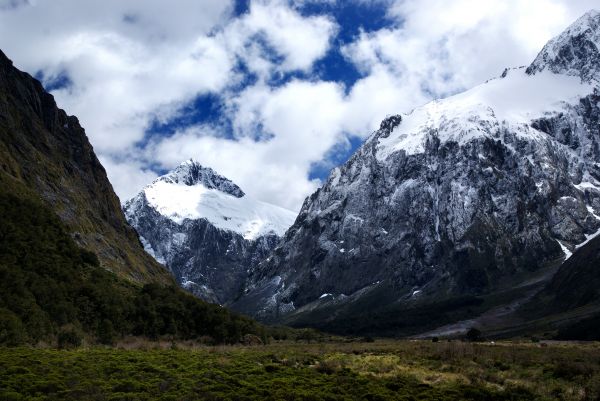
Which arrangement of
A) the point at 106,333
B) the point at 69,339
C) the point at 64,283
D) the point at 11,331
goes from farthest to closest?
1. the point at 64,283
2. the point at 106,333
3. the point at 69,339
4. the point at 11,331

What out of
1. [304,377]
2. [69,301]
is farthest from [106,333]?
[304,377]

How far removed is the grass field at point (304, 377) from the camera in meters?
32.0

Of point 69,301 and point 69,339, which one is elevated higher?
point 69,301

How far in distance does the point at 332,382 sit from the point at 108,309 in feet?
193

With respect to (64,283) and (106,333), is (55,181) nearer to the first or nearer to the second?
(64,283)

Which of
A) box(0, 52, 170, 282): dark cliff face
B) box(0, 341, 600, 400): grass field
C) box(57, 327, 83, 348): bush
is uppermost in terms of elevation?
box(0, 52, 170, 282): dark cliff face

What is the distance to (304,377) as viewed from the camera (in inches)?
1535

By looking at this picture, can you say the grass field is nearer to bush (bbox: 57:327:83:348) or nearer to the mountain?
bush (bbox: 57:327:83:348)

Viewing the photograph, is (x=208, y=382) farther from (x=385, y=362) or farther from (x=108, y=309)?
(x=108, y=309)

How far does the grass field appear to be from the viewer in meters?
32.0

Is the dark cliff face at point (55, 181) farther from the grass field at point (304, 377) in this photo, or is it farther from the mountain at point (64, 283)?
the grass field at point (304, 377)

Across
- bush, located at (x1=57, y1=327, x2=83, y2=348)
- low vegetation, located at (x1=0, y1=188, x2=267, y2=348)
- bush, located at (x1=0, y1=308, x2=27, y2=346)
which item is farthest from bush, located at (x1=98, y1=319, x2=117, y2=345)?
bush, located at (x1=0, y1=308, x2=27, y2=346)

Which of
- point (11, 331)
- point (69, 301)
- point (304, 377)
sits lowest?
point (304, 377)

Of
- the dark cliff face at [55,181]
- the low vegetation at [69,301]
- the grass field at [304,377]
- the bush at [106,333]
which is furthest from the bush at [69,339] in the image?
the dark cliff face at [55,181]
